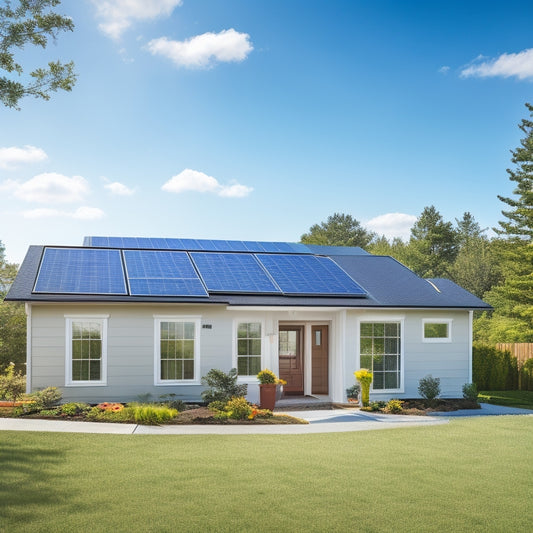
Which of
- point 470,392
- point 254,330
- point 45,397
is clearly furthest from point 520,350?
point 45,397

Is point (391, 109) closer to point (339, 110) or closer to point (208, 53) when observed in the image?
point (339, 110)

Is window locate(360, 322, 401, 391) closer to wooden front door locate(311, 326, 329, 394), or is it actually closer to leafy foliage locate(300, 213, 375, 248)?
wooden front door locate(311, 326, 329, 394)

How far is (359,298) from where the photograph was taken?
17.5 meters

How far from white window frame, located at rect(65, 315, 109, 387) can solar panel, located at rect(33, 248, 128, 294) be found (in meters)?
0.64

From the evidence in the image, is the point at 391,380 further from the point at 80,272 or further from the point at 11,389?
the point at 11,389

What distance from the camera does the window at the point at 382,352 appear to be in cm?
1725

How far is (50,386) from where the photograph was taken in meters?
14.7

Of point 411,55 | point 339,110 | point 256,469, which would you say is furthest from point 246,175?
point 256,469

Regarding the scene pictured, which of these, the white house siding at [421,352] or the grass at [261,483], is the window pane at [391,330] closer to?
the white house siding at [421,352]

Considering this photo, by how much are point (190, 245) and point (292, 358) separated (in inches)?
207

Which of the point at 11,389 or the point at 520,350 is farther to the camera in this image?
the point at 520,350

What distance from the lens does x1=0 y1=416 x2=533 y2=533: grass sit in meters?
6.55

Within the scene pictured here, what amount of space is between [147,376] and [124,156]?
1196 cm

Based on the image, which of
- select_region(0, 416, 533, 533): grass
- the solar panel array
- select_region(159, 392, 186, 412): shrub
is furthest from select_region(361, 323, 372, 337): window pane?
select_region(0, 416, 533, 533): grass
